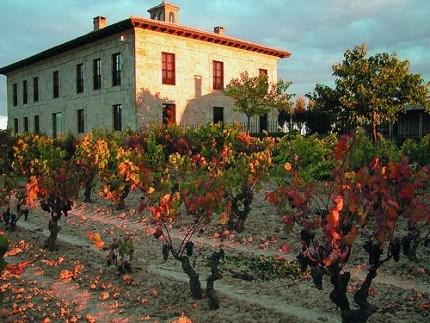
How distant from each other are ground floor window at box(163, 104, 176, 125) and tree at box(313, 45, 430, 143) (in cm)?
926

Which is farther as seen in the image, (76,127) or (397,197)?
(76,127)

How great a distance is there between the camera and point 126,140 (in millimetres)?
16844

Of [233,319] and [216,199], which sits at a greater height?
[216,199]

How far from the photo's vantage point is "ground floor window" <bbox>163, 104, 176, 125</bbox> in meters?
27.3

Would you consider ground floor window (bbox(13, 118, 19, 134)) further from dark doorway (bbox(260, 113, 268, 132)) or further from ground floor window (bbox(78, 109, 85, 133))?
dark doorway (bbox(260, 113, 268, 132))

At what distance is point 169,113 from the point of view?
27438 millimetres

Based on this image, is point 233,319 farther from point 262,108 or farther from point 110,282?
point 262,108

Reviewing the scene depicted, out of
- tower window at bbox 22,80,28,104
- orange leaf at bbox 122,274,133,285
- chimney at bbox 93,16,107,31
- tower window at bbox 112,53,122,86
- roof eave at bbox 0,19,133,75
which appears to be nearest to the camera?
orange leaf at bbox 122,274,133,285

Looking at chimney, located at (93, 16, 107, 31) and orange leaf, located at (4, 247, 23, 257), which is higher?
chimney, located at (93, 16, 107, 31)

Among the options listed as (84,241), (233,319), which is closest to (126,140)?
(84,241)

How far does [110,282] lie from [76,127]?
2605 cm

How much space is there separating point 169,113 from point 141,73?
3.00 meters

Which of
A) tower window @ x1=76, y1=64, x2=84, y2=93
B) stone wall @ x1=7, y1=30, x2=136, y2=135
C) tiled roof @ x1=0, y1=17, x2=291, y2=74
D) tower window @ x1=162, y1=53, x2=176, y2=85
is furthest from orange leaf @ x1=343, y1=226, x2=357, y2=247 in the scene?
tower window @ x1=76, y1=64, x2=84, y2=93

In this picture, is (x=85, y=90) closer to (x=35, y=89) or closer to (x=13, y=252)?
(x=35, y=89)
